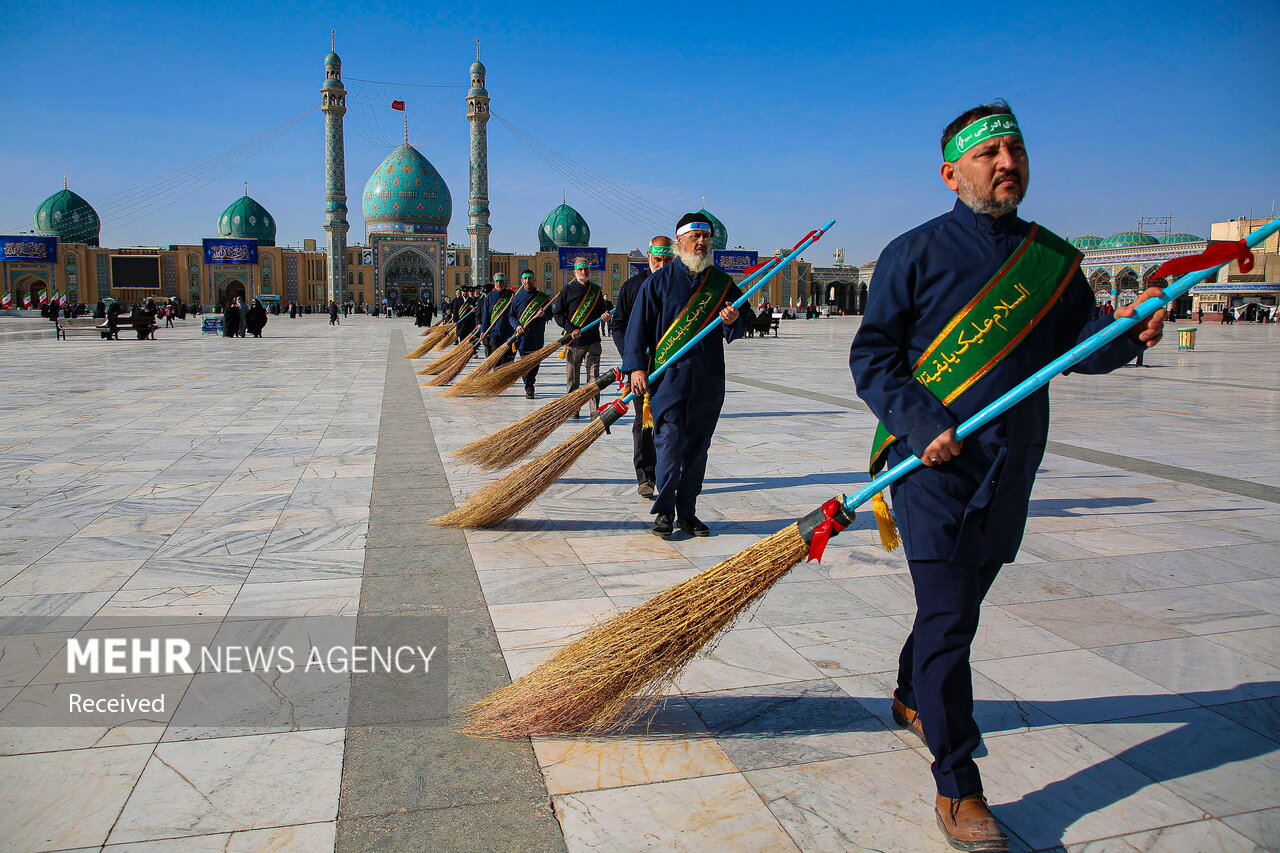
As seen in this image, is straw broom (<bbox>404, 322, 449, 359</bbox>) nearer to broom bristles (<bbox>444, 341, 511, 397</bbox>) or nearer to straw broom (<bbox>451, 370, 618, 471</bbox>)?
broom bristles (<bbox>444, 341, 511, 397</bbox>)

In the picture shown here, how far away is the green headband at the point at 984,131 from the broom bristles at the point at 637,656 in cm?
111

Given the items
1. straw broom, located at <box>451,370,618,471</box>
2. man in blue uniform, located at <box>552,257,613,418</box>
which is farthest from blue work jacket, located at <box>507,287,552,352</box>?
straw broom, located at <box>451,370,618,471</box>

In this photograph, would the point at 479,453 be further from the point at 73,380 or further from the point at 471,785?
the point at 73,380

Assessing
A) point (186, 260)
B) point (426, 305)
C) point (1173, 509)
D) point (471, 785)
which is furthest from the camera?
point (186, 260)

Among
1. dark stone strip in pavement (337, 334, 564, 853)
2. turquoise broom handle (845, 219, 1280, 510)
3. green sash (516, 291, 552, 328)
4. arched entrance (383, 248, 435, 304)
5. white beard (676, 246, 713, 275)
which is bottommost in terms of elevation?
dark stone strip in pavement (337, 334, 564, 853)

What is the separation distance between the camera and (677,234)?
→ 4.80m

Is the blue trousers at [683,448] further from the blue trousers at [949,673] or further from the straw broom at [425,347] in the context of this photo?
the straw broom at [425,347]

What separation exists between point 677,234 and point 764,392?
24.6 feet

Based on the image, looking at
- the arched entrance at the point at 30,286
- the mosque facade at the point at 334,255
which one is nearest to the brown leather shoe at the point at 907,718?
the mosque facade at the point at 334,255

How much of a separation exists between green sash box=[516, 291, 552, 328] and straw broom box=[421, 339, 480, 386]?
2.19 metres

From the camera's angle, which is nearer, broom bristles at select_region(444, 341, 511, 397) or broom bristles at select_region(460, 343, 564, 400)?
broom bristles at select_region(460, 343, 564, 400)

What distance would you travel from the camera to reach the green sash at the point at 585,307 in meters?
9.13

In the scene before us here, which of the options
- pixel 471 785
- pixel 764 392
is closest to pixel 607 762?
pixel 471 785

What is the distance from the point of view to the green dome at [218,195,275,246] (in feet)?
240
